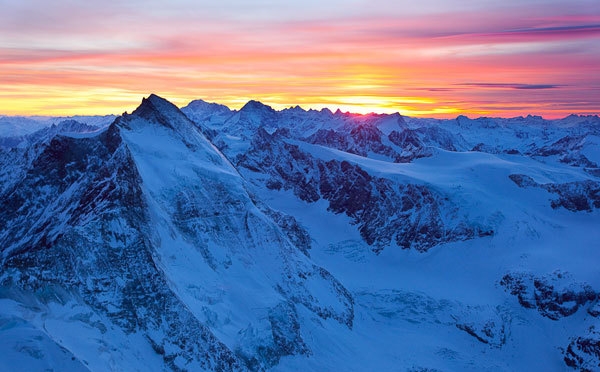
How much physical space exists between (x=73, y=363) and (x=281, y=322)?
35192 millimetres

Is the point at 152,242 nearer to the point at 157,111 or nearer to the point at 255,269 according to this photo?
Result: the point at 255,269

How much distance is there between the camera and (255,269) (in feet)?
291

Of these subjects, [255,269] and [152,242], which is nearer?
[152,242]

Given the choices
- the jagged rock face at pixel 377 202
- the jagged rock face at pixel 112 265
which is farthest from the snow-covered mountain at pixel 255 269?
the jagged rock face at pixel 377 202

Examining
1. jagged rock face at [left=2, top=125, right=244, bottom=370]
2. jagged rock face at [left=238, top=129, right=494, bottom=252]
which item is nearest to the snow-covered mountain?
jagged rock face at [left=2, top=125, right=244, bottom=370]

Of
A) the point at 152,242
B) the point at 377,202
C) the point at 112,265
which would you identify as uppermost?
the point at 152,242

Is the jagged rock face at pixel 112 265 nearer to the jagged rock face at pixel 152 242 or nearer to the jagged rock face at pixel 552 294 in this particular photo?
the jagged rock face at pixel 152 242

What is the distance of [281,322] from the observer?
79.8 meters

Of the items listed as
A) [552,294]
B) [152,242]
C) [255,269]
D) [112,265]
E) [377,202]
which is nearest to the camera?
[112,265]

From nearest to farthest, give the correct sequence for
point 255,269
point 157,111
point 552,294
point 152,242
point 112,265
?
point 112,265, point 152,242, point 255,269, point 552,294, point 157,111

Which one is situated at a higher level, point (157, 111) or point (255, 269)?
point (157, 111)

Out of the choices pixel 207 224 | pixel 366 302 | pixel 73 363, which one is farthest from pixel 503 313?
→ pixel 73 363

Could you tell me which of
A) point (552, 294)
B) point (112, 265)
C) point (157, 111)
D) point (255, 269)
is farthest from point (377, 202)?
point (112, 265)

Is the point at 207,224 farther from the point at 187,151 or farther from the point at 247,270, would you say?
the point at 187,151
